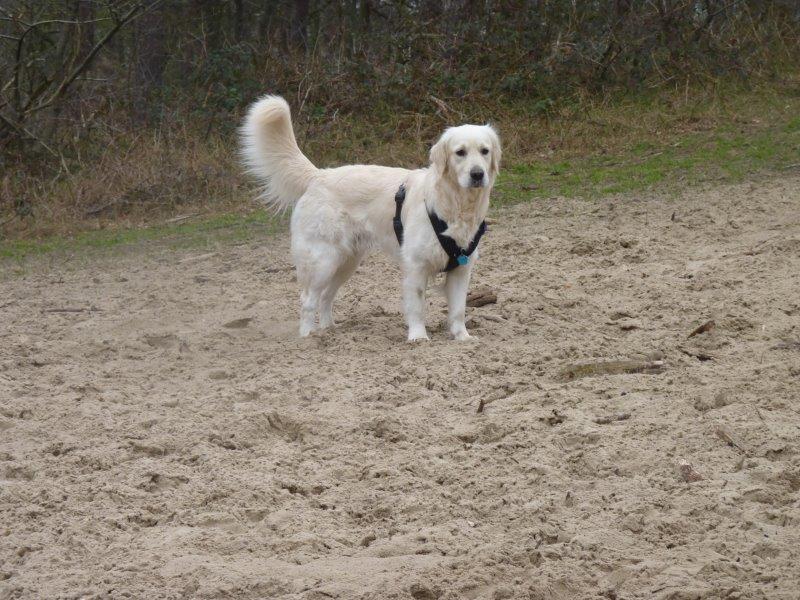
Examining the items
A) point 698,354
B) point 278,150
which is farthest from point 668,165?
point 698,354

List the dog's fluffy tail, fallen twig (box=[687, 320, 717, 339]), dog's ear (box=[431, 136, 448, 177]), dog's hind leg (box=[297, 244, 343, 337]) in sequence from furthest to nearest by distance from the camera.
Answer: the dog's fluffy tail < dog's hind leg (box=[297, 244, 343, 337]) < dog's ear (box=[431, 136, 448, 177]) < fallen twig (box=[687, 320, 717, 339])

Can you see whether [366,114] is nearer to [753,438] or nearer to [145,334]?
[145,334]

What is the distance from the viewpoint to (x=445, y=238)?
19.8 ft

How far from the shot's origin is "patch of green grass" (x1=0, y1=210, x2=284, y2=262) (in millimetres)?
9922

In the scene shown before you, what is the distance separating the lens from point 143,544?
3434mm

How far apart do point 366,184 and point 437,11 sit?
8.65 meters

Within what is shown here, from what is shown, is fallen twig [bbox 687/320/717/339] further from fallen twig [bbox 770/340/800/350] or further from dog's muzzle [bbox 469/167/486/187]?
dog's muzzle [bbox 469/167/486/187]

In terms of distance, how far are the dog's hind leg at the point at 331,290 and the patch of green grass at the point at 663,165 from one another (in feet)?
11.6

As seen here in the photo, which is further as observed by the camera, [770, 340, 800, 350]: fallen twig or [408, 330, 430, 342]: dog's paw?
[408, 330, 430, 342]: dog's paw

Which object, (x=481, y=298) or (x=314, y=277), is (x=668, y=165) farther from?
(x=314, y=277)

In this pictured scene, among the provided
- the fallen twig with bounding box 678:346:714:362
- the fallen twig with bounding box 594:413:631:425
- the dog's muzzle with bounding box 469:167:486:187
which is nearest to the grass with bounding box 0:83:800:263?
the dog's muzzle with bounding box 469:167:486:187

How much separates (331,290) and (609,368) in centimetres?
236

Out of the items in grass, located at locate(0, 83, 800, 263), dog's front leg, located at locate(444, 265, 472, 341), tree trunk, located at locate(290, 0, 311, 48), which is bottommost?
grass, located at locate(0, 83, 800, 263)

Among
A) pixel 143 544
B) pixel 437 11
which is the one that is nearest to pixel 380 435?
pixel 143 544
